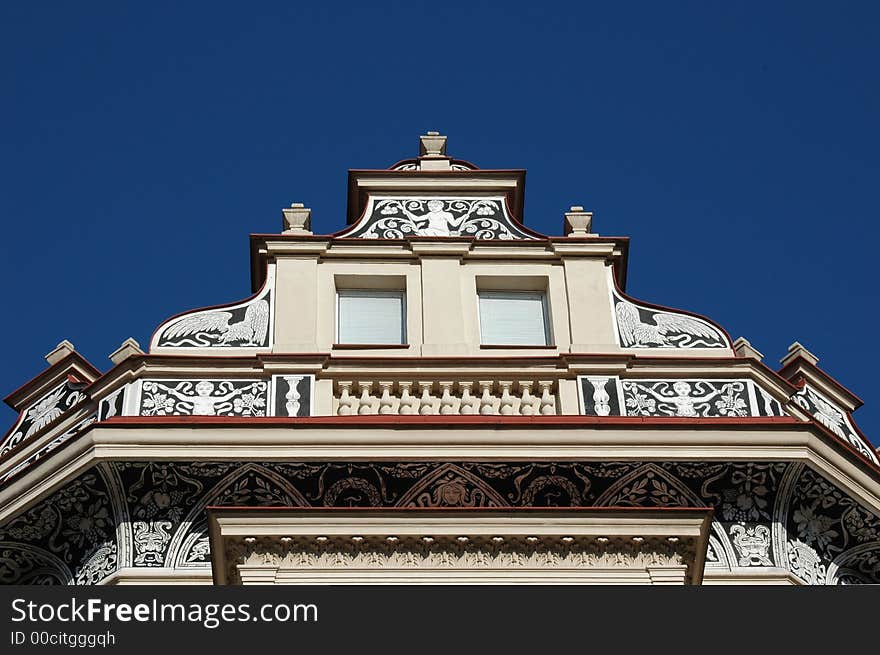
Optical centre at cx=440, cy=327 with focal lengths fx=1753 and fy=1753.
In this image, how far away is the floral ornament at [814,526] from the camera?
14.4m

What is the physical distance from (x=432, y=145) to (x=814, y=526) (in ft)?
21.1

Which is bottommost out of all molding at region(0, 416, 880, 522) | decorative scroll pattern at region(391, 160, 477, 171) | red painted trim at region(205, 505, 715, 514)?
red painted trim at region(205, 505, 715, 514)

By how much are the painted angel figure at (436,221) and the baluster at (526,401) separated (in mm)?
2536

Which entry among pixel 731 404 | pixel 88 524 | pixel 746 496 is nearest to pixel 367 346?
pixel 88 524

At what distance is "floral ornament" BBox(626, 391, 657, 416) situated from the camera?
14.9 meters

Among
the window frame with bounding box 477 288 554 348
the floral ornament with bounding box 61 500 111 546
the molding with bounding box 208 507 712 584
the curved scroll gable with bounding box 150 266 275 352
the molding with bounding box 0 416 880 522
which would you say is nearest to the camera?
the molding with bounding box 208 507 712 584

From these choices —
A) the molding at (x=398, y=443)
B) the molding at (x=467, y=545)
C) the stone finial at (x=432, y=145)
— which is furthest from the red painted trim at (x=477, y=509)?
the stone finial at (x=432, y=145)

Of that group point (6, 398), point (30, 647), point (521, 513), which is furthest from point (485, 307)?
point (30, 647)

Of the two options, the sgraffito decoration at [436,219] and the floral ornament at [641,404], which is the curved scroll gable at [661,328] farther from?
the sgraffito decoration at [436,219]

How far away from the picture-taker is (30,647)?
10.1 m

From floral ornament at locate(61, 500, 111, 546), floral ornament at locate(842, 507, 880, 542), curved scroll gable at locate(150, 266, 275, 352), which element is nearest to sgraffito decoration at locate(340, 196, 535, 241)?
curved scroll gable at locate(150, 266, 275, 352)

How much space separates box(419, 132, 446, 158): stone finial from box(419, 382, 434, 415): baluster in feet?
13.8

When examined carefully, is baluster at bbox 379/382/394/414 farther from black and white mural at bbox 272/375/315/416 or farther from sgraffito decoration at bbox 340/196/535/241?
sgraffito decoration at bbox 340/196/535/241

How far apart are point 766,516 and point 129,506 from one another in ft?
17.0
